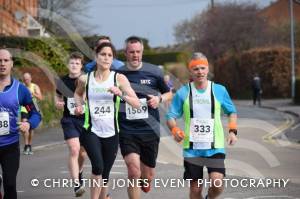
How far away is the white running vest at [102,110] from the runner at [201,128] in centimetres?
73

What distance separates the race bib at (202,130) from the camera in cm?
676

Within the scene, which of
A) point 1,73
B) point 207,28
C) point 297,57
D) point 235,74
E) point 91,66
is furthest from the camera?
point 207,28

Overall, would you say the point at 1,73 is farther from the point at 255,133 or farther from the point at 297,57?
the point at 297,57

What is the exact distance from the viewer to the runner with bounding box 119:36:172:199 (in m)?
7.57

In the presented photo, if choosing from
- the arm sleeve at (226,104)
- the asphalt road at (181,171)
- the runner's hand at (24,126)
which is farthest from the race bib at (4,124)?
the arm sleeve at (226,104)

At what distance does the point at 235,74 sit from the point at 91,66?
130ft

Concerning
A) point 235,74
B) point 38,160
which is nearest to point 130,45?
point 38,160

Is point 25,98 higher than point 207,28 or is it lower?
lower

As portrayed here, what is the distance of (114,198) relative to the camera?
8367 millimetres

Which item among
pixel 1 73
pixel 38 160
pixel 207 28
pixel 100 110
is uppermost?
pixel 207 28

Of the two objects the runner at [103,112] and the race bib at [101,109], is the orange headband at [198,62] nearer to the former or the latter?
the runner at [103,112]

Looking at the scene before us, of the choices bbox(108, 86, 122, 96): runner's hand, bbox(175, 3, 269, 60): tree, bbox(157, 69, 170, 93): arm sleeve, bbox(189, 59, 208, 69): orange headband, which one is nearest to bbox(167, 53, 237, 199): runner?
bbox(189, 59, 208, 69): orange headband

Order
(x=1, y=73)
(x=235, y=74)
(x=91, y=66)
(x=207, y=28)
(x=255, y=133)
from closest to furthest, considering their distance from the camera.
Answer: (x=1, y=73), (x=91, y=66), (x=255, y=133), (x=235, y=74), (x=207, y=28)

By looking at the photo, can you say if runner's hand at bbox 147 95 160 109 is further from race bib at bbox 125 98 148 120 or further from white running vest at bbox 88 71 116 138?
white running vest at bbox 88 71 116 138
